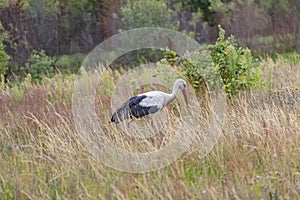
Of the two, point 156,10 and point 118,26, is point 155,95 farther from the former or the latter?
point 118,26

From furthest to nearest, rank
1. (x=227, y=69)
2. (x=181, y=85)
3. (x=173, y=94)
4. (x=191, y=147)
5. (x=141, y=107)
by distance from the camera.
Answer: (x=227, y=69) < (x=181, y=85) < (x=173, y=94) < (x=141, y=107) < (x=191, y=147)

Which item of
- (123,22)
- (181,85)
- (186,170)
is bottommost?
(123,22)

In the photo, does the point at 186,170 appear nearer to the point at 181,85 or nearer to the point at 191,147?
the point at 191,147

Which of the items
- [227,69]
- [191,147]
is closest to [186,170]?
[191,147]

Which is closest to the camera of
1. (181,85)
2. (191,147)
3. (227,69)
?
(191,147)

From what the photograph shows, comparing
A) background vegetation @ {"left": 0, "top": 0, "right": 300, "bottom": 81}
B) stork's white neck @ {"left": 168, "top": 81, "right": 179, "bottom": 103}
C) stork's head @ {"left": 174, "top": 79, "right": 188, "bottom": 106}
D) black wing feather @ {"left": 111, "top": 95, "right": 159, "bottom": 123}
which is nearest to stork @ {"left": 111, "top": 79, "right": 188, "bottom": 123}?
black wing feather @ {"left": 111, "top": 95, "right": 159, "bottom": 123}

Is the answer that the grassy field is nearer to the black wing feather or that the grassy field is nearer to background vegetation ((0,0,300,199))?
background vegetation ((0,0,300,199))

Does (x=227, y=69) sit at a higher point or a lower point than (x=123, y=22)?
higher

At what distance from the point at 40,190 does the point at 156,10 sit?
54.6ft

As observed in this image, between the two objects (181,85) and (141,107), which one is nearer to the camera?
(141,107)

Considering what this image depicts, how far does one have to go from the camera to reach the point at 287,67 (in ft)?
28.3

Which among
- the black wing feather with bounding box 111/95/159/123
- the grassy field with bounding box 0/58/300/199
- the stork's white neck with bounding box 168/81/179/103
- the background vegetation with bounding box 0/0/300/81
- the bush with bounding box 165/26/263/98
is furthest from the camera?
the background vegetation with bounding box 0/0/300/81

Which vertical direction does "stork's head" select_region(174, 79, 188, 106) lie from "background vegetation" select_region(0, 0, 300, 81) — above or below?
above

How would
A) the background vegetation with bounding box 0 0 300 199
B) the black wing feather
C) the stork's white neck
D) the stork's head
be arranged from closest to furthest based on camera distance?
the background vegetation with bounding box 0 0 300 199 → the black wing feather → the stork's white neck → the stork's head
